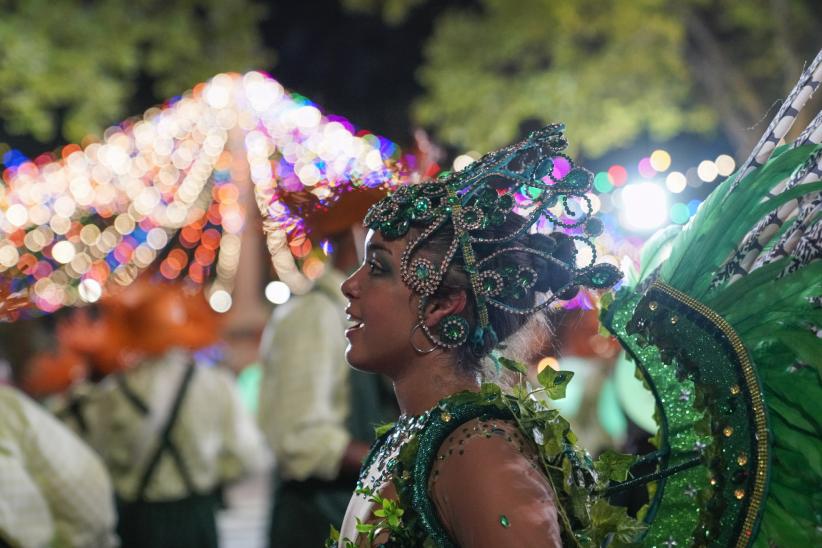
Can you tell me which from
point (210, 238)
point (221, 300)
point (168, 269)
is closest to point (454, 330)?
point (168, 269)

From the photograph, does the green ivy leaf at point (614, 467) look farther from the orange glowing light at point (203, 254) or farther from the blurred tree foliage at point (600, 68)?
the orange glowing light at point (203, 254)

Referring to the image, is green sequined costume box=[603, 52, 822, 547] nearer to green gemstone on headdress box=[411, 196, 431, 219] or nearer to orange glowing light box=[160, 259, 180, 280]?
green gemstone on headdress box=[411, 196, 431, 219]

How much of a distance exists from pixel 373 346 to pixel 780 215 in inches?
37.4

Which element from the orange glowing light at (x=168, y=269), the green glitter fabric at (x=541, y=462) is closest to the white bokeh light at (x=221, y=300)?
the orange glowing light at (x=168, y=269)

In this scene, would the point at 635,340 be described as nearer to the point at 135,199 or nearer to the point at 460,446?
the point at 460,446

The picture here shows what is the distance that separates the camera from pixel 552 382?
237cm

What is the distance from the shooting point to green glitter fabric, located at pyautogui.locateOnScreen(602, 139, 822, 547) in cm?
209

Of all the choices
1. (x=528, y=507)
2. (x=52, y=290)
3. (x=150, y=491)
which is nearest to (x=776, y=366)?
(x=528, y=507)

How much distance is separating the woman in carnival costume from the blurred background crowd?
0.21 m

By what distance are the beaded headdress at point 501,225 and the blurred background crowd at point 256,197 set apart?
0.42ft

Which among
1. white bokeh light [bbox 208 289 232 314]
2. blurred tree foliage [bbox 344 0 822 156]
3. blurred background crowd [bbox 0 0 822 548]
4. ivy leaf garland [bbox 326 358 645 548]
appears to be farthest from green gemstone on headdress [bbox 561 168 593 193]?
white bokeh light [bbox 208 289 232 314]

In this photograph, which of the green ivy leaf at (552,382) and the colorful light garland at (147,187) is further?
the colorful light garland at (147,187)

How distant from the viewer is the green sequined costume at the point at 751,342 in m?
2.09

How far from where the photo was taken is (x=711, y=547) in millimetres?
2184
